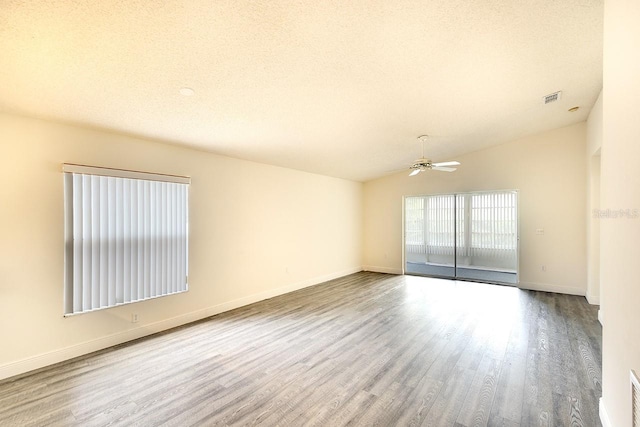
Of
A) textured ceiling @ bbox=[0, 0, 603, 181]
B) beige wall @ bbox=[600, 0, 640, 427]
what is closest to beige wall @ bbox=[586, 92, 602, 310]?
textured ceiling @ bbox=[0, 0, 603, 181]

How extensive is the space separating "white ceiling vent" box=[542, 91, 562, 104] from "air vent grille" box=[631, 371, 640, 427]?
3735 mm

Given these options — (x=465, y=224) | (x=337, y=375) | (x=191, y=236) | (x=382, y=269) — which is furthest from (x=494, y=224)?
(x=191, y=236)

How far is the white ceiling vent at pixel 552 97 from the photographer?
3.84 meters

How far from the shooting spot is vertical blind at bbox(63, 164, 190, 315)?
10.2 feet

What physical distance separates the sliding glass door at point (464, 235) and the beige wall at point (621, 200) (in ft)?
15.7

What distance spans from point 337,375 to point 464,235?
6187mm

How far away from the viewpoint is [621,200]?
1.71 metres

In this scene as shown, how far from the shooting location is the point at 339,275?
289 inches

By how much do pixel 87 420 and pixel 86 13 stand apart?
282 centimetres

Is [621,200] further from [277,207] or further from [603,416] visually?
[277,207]

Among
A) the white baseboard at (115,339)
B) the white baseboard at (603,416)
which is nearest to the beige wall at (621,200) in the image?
the white baseboard at (603,416)

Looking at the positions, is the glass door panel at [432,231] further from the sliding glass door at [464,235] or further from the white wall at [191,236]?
the white wall at [191,236]

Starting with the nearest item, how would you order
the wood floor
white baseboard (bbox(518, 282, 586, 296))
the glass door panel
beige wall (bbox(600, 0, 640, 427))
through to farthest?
beige wall (bbox(600, 0, 640, 427))
the wood floor
white baseboard (bbox(518, 282, 586, 296))
the glass door panel

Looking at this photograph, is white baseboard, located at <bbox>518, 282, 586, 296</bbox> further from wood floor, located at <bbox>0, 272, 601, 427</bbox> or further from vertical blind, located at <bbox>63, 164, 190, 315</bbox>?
vertical blind, located at <bbox>63, 164, 190, 315</bbox>
